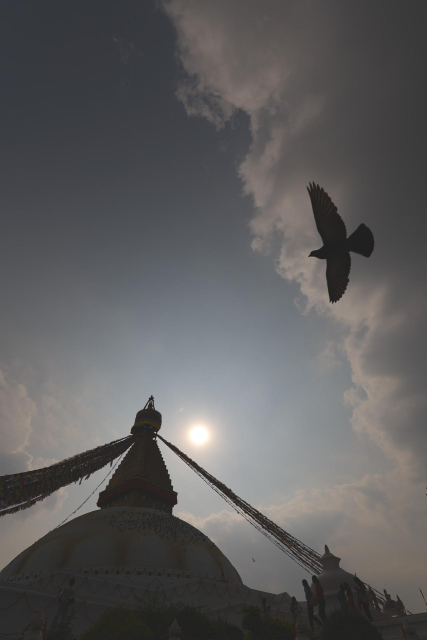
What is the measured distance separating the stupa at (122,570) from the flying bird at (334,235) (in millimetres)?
15913

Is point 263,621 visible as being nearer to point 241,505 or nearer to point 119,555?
point 119,555

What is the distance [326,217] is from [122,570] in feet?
62.3

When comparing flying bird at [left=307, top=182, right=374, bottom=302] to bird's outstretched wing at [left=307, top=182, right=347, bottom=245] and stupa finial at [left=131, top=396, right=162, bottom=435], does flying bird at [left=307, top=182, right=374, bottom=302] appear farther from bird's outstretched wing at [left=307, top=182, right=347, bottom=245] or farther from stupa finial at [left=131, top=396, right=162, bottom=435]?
stupa finial at [left=131, top=396, right=162, bottom=435]

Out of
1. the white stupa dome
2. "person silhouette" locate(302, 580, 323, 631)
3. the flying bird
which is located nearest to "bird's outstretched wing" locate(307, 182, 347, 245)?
the flying bird

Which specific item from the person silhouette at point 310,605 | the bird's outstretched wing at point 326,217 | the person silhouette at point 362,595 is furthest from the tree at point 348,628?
the bird's outstretched wing at point 326,217

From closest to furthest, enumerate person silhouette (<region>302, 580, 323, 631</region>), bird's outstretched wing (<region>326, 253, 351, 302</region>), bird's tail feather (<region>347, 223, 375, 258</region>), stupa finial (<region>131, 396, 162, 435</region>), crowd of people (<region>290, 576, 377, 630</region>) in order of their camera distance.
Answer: bird's tail feather (<region>347, 223, 375, 258</region>) < bird's outstretched wing (<region>326, 253, 351, 302</region>) < crowd of people (<region>290, 576, 377, 630</region>) < person silhouette (<region>302, 580, 323, 631</region>) < stupa finial (<region>131, 396, 162, 435</region>)

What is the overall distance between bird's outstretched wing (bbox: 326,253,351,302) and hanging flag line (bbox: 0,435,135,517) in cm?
2159

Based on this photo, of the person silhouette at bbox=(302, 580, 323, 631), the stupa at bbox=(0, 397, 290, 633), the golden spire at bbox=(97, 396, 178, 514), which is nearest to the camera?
the person silhouette at bbox=(302, 580, 323, 631)

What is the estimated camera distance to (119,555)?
18.1 m

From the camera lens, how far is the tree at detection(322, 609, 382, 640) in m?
6.84

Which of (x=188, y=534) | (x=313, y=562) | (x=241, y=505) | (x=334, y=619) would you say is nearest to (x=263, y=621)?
(x=334, y=619)

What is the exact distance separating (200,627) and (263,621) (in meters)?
2.19

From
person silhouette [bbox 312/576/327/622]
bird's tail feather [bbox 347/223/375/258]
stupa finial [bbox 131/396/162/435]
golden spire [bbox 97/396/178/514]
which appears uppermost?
stupa finial [bbox 131/396/162/435]

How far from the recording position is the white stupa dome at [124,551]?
58.0 feet
